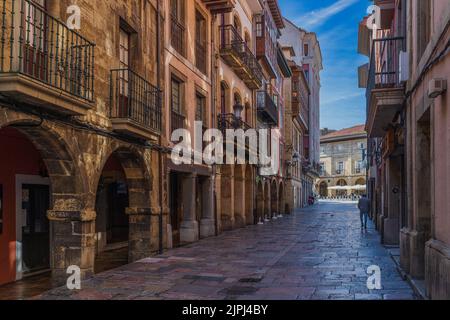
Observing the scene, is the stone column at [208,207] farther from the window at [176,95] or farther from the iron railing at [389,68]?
the iron railing at [389,68]

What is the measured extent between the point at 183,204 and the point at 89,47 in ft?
25.2

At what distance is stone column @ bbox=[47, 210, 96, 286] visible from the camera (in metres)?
8.71

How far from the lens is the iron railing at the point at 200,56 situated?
16641 millimetres

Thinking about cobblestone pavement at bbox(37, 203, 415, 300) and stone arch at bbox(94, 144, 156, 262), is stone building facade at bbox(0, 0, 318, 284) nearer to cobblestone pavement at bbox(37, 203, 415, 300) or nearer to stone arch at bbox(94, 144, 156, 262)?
stone arch at bbox(94, 144, 156, 262)

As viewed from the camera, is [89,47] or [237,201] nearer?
[89,47]

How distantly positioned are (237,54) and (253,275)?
11.5 m

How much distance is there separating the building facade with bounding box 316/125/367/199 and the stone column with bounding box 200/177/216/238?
6665cm

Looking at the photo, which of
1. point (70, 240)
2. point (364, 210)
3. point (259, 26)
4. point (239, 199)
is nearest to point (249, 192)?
point (239, 199)

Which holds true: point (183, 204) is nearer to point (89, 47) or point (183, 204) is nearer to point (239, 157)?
point (239, 157)

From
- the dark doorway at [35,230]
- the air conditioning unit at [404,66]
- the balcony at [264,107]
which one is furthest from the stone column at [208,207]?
the balcony at [264,107]

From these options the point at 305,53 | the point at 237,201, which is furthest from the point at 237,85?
the point at 305,53

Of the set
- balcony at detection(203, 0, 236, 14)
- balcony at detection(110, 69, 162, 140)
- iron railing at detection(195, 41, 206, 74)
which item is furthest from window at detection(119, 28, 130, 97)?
balcony at detection(203, 0, 236, 14)

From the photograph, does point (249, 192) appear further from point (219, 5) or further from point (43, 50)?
point (43, 50)

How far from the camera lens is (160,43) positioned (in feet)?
42.7
